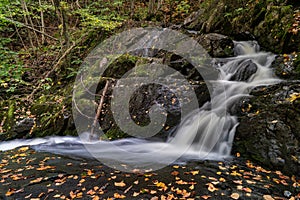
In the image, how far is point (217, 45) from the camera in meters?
7.93

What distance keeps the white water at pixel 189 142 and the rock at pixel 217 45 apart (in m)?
1.40

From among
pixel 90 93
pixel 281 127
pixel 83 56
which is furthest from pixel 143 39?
pixel 281 127

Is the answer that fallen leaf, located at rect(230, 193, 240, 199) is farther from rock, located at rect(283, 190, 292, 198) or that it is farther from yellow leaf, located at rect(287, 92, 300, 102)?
yellow leaf, located at rect(287, 92, 300, 102)

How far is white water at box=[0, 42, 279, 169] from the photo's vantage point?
190 inches

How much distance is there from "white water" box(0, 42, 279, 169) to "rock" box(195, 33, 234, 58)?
140 centimetres

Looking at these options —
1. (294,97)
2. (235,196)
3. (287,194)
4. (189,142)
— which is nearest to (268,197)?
(287,194)

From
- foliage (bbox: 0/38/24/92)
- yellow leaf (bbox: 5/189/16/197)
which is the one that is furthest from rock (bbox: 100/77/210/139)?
foliage (bbox: 0/38/24/92)

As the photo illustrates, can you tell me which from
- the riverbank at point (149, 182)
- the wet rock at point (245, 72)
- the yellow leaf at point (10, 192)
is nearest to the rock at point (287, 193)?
the riverbank at point (149, 182)

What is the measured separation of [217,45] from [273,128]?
14.8ft

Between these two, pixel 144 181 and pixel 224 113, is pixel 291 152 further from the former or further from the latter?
pixel 144 181

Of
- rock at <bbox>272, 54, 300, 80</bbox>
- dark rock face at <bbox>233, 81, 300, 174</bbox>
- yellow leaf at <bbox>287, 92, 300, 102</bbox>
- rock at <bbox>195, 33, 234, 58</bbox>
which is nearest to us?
dark rock face at <bbox>233, 81, 300, 174</bbox>

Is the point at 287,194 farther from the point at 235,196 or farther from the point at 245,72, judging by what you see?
the point at 245,72

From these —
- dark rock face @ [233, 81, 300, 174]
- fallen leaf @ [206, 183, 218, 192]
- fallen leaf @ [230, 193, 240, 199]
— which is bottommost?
fallen leaf @ [230, 193, 240, 199]

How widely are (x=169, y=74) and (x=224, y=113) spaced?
2322mm
